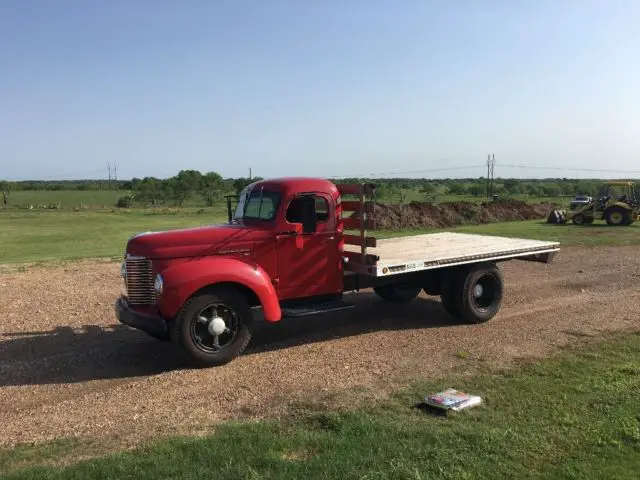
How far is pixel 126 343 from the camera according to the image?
7.68 m

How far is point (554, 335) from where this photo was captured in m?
7.71

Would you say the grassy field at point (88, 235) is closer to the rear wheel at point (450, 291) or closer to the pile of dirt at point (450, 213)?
the pile of dirt at point (450, 213)

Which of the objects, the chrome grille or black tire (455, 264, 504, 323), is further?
black tire (455, 264, 504, 323)

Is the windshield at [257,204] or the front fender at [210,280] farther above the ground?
the windshield at [257,204]

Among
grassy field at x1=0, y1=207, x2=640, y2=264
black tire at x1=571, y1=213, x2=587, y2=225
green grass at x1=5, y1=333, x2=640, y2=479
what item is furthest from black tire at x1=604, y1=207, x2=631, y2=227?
green grass at x1=5, y1=333, x2=640, y2=479

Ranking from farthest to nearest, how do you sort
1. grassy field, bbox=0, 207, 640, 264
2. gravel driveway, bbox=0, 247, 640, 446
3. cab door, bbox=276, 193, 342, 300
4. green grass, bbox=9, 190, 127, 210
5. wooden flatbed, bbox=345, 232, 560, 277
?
green grass, bbox=9, 190, 127, 210 < grassy field, bbox=0, 207, 640, 264 < wooden flatbed, bbox=345, 232, 560, 277 < cab door, bbox=276, 193, 342, 300 < gravel driveway, bbox=0, 247, 640, 446

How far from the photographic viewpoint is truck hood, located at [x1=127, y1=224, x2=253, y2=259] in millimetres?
6652

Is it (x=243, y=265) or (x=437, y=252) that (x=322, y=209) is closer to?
(x=243, y=265)

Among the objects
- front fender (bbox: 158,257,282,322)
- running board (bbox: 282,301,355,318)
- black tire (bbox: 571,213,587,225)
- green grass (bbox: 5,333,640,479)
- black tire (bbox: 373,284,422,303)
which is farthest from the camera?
black tire (bbox: 571,213,587,225)

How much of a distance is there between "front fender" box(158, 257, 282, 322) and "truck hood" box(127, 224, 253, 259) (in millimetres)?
133

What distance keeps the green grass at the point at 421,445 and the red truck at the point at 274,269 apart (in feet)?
6.27

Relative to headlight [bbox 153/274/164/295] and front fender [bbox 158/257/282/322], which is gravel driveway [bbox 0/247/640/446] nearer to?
front fender [bbox 158/257/282/322]

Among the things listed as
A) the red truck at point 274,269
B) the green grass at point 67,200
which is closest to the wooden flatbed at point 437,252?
the red truck at point 274,269

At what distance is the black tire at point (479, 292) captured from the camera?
8.53m
